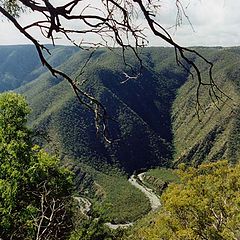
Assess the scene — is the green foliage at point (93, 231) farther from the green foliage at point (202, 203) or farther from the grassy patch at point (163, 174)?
the grassy patch at point (163, 174)

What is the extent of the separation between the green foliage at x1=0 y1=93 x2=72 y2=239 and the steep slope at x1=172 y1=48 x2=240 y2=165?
111 metres

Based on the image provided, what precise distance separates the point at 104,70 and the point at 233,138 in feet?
223

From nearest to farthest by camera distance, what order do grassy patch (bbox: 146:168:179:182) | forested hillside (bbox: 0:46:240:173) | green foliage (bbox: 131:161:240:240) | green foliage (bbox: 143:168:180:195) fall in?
green foliage (bbox: 131:161:240:240), green foliage (bbox: 143:168:180:195), grassy patch (bbox: 146:168:179:182), forested hillside (bbox: 0:46:240:173)

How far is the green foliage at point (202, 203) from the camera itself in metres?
14.8

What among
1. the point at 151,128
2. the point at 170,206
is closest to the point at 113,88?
the point at 151,128

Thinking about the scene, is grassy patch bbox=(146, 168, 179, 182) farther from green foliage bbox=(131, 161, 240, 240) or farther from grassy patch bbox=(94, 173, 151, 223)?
green foliage bbox=(131, 161, 240, 240)

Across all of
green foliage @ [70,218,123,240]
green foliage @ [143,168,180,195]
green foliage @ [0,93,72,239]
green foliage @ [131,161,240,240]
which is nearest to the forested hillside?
green foliage @ [143,168,180,195]

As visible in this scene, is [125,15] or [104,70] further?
[104,70]

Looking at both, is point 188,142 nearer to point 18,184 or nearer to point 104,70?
point 104,70

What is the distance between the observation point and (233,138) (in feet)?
450

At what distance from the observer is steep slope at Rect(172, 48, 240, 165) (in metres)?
137

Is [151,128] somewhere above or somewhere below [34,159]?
below

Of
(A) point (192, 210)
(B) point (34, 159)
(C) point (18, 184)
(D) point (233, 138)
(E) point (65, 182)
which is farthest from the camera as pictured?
(D) point (233, 138)

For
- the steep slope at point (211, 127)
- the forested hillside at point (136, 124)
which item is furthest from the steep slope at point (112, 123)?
the steep slope at point (211, 127)
